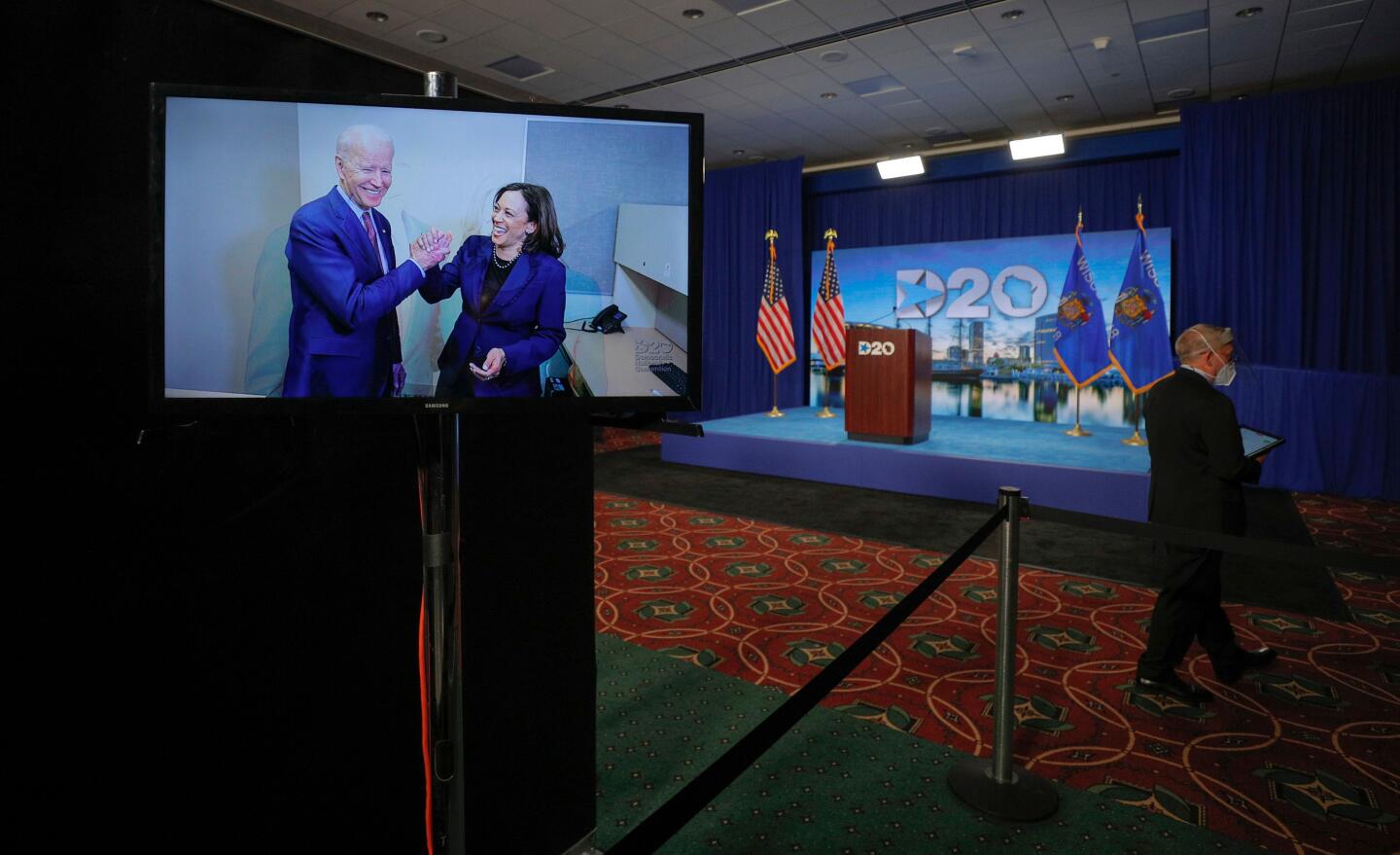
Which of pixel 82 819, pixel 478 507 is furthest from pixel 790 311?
pixel 82 819

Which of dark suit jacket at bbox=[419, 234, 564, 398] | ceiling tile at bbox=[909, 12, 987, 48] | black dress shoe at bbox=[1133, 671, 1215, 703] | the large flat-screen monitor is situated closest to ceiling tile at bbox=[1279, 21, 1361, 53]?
ceiling tile at bbox=[909, 12, 987, 48]

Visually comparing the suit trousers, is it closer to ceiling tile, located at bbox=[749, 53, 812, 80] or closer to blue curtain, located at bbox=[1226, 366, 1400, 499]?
blue curtain, located at bbox=[1226, 366, 1400, 499]

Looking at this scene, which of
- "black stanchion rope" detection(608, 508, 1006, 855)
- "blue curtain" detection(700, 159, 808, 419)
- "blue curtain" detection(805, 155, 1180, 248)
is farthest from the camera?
"blue curtain" detection(700, 159, 808, 419)

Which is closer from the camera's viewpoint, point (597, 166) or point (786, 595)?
Answer: point (597, 166)

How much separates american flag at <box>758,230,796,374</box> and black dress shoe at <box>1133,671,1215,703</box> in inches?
268

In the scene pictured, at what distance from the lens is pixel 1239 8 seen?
208 inches

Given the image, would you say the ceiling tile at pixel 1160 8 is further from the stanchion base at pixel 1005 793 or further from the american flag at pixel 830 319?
the stanchion base at pixel 1005 793

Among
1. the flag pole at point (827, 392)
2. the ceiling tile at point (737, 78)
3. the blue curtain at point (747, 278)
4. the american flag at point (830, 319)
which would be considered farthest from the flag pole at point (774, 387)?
the ceiling tile at point (737, 78)

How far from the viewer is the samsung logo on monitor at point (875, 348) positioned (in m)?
6.46

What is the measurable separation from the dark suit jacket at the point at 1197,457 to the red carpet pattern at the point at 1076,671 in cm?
65

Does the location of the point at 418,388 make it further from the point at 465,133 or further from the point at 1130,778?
the point at 1130,778

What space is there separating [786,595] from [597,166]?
3041 mm

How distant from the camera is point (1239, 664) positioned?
2793 millimetres

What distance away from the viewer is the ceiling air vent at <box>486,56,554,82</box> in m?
6.46
